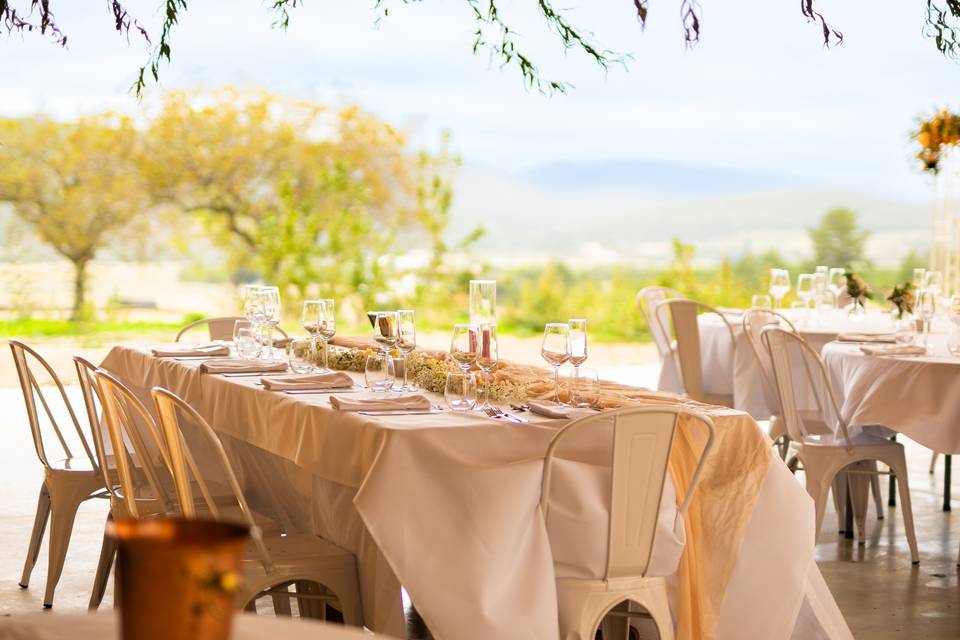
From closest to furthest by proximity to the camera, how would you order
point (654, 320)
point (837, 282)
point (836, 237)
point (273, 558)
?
point (273, 558) < point (654, 320) < point (837, 282) < point (836, 237)

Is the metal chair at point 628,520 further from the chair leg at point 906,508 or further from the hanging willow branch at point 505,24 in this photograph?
the chair leg at point 906,508

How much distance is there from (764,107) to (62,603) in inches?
600

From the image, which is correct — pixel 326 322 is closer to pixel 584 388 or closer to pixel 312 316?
pixel 312 316

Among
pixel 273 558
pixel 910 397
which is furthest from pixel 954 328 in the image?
pixel 273 558

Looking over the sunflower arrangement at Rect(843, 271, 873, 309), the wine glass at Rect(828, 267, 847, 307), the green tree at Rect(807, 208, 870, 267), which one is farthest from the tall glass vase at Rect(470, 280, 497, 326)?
the green tree at Rect(807, 208, 870, 267)

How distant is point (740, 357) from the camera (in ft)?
19.1

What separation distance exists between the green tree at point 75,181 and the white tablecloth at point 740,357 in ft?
23.2

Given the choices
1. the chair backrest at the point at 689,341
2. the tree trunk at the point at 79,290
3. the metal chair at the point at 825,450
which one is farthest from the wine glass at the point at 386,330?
the tree trunk at the point at 79,290

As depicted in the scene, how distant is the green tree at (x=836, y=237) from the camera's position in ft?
52.5

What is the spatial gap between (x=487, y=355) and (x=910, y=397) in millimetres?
2031

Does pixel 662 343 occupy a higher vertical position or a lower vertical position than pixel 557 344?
lower

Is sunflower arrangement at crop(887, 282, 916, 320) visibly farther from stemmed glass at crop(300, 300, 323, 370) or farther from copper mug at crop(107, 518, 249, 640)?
copper mug at crop(107, 518, 249, 640)

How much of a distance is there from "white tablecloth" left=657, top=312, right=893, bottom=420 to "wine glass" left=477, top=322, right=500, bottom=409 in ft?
8.93

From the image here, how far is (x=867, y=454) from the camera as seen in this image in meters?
4.33
